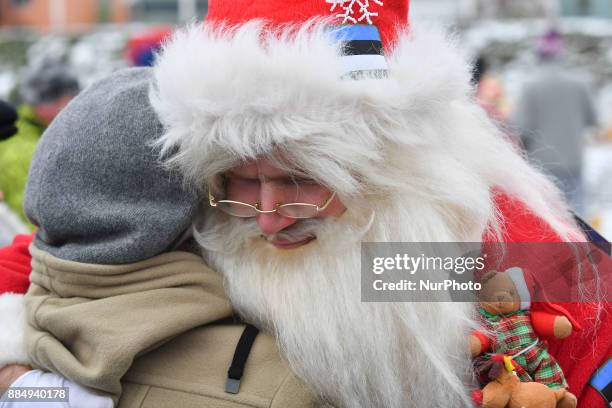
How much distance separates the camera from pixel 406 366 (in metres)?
1.45

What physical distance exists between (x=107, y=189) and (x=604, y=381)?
1.12 metres

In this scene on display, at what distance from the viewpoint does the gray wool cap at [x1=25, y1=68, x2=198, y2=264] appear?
144 centimetres

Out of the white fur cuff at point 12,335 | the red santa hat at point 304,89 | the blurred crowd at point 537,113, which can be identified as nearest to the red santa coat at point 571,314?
the white fur cuff at point 12,335

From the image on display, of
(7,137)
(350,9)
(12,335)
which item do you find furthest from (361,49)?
(7,137)

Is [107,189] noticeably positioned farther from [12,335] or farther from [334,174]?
[334,174]

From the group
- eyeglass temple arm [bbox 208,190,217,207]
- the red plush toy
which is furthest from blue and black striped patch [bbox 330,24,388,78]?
the red plush toy

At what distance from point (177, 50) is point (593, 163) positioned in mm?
5984

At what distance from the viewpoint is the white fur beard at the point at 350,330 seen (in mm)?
1421

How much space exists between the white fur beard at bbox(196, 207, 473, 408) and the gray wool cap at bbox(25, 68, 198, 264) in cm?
21

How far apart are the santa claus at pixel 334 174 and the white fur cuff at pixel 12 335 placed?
0.44 meters

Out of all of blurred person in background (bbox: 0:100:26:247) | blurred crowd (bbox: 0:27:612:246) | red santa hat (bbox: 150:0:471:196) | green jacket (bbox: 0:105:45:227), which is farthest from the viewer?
blurred crowd (bbox: 0:27:612:246)

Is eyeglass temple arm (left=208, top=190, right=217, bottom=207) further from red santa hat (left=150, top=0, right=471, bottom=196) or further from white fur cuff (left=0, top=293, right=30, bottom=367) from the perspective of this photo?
white fur cuff (left=0, top=293, right=30, bottom=367)

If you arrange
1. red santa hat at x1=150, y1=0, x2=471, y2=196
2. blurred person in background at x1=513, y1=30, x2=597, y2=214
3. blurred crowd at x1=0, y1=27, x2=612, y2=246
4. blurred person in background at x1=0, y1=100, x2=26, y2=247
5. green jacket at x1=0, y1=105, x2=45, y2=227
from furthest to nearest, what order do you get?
1. blurred person in background at x1=513, y1=30, x2=597, y2=214
2. blurred crowd at x1=0, y1=27, x2=612, y2=246
3. green jacket at x1=0, y1=105, x2=45, y2=227
4. blurred person in background at x1=0, y1=100, x2=26, y2=247
5. red santa hat at x1=150, y1=0, x2=471, y2=196

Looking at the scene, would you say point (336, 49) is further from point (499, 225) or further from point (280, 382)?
point (280, 382)
